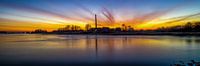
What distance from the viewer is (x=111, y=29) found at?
170 metres

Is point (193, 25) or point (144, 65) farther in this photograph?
point (193, 25)

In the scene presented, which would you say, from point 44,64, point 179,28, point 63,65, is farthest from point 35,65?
point 179,28

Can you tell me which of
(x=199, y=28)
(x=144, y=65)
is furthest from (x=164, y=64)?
(x=199, y=28)

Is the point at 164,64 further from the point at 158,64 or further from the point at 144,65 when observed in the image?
the point at 144,65

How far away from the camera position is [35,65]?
9203mm

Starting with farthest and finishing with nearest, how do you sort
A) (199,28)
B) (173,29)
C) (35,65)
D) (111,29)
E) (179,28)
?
(111,29) < (173,29) < (179,28) < (199,28) < (35,65)

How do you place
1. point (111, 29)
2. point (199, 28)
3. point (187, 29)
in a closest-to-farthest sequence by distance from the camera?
point (199, 28), point (187, 29), point (111, 29)

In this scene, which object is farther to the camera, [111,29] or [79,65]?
[111,29]

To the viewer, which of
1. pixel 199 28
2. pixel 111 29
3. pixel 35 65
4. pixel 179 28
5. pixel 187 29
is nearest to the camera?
pixel 35 65

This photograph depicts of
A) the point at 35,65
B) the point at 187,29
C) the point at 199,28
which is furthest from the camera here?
the point at 187,29

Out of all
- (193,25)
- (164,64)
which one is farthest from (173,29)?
(164,64)

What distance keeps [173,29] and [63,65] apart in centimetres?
13412

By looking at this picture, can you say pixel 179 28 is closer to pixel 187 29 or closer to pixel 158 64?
pixel 187 29

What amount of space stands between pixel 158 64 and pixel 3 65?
23.7ft
